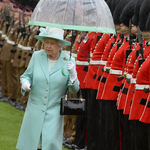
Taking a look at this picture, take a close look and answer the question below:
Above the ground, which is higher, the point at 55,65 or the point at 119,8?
the point at 119,8

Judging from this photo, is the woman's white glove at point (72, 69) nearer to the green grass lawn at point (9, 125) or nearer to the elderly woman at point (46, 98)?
the elderly woman at point (46, 98)

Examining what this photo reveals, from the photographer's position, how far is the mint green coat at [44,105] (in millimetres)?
5497

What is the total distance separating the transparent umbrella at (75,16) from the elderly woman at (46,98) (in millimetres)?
321

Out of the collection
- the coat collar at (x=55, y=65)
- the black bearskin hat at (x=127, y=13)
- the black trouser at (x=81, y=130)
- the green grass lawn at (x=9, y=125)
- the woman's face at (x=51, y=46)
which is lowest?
the green grass lawn at (x=9, y=125)

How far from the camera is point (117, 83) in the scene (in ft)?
23.5

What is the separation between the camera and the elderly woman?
5.48 metres

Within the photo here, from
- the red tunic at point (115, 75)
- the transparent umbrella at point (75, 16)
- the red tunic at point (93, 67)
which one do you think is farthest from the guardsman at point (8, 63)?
the transparent umbrella at point (75, 16)

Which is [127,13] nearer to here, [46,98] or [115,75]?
[115,75]

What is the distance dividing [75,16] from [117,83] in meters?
2.26

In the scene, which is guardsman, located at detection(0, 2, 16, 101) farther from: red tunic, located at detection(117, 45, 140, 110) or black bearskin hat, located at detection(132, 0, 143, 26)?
red tunic, located at detection(117, 45, 140, 110)

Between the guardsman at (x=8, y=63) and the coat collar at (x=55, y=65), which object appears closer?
the coat collar at (x=55, y=65)

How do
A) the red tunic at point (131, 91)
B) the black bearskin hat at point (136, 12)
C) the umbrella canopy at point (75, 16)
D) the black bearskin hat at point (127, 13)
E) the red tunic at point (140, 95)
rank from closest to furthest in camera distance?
the umbrella canopy at point (75, 16) < the red tunic at point (140, 95) < the red tunic at point (131, 91) < the black bearskin hat at point (136, 12) < the black bearskin hat at point (127, 13)

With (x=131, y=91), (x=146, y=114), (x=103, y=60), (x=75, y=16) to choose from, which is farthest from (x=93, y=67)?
(x=75, y=16)

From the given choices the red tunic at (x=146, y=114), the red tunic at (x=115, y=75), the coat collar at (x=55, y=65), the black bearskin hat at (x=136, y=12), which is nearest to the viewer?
the coat collar at (x=55, y=65)
